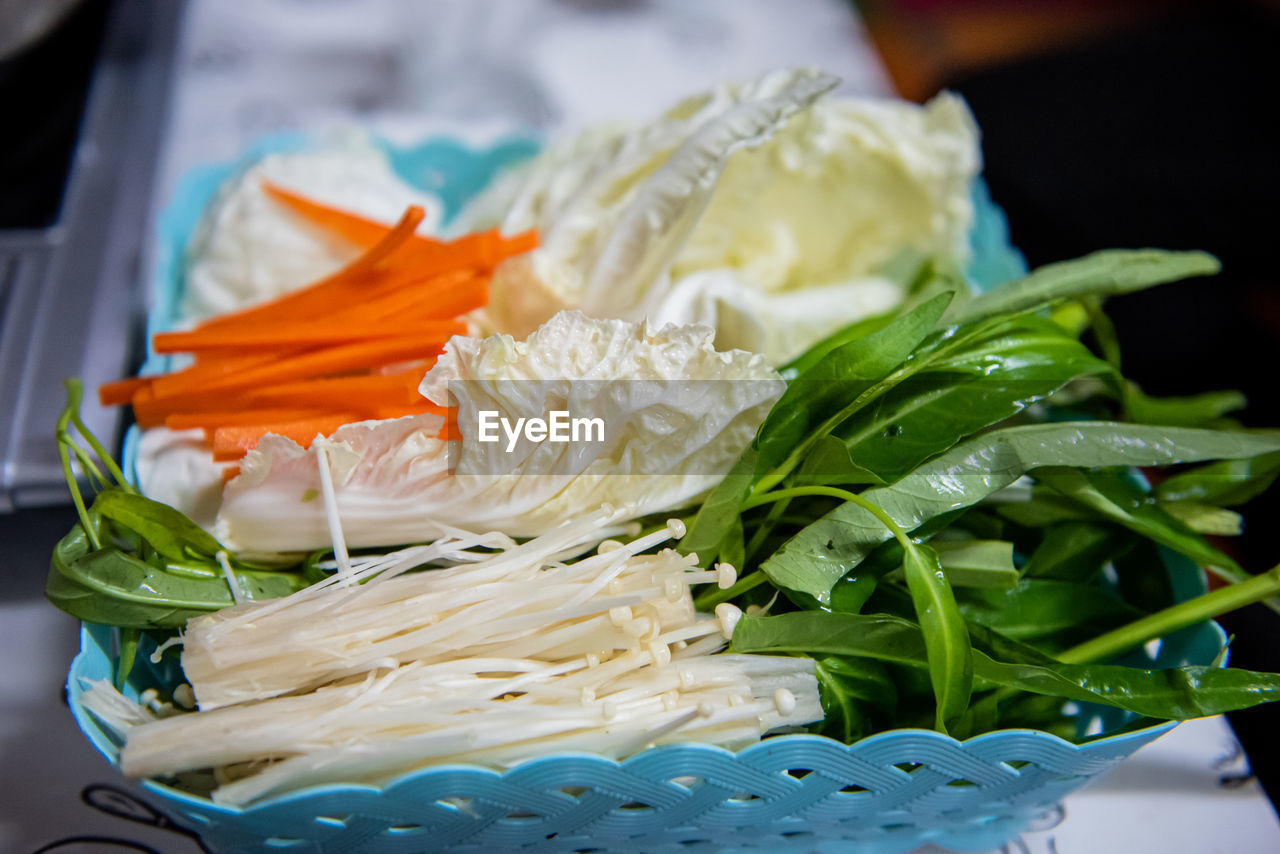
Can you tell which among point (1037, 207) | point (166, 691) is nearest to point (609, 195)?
point (166, 691)

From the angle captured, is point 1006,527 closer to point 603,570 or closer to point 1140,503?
point 1140,503

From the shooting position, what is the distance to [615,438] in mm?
766

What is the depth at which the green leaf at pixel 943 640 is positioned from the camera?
0.67 metres

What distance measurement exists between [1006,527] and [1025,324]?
0.23m

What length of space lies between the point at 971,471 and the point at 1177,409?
1.25 ft

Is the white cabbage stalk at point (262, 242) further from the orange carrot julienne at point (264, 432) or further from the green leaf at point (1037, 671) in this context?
the green leaf at point (1037, 671)

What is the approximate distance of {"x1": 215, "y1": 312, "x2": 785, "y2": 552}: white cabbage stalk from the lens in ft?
2.37

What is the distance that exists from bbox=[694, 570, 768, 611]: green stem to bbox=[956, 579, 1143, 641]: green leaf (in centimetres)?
23

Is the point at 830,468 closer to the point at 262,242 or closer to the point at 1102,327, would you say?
the point at 1102,327

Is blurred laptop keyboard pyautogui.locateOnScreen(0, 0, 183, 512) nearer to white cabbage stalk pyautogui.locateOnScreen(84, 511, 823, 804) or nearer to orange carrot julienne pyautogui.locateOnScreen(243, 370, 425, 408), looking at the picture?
orange carrot julienne pyautogui.locateOnScreen(243, 370, 425, 408)

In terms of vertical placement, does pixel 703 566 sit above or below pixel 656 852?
above

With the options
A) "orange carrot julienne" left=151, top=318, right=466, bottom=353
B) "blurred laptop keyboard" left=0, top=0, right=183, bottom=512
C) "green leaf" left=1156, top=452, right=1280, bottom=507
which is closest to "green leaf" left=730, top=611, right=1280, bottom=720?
"green leaf" left=1156, top=452, right=1280, bottom=507

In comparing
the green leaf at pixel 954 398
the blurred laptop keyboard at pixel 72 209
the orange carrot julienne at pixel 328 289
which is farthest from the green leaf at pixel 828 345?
the blurred laptop keyboard at pixel 72 209

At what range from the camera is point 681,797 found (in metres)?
0.67
